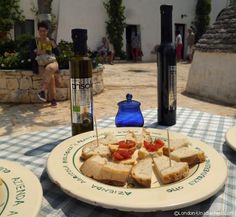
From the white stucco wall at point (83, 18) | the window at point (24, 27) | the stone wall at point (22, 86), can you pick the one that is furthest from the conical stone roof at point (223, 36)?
the window at point (24, 27)

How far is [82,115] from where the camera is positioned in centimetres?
146

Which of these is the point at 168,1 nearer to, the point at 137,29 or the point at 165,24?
the point at 137,29

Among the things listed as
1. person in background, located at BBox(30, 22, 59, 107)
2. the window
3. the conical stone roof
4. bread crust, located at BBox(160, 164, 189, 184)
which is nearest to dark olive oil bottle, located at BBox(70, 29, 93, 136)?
bread crust, located at BBox(160, 164, 189, 184)

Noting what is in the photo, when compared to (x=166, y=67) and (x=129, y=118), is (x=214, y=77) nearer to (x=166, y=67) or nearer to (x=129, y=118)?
(x=166, y=67)

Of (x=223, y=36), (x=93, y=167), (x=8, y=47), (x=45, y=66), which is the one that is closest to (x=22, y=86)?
(x=45, y=66)

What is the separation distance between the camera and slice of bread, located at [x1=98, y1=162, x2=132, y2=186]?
0.99 m

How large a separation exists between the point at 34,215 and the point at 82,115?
71 centimetres

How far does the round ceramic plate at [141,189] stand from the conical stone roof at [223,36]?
7.56 meters

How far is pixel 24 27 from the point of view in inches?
581

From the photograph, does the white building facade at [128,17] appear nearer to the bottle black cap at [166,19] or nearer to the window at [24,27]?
the window at [24,27]

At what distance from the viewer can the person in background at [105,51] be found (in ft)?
52.6

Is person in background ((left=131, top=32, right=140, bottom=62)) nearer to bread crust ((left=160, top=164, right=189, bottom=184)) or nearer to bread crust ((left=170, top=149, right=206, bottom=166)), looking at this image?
bread crust ((left=170, top=149, right=206, bottom=166))

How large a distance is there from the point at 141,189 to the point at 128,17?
17.7m

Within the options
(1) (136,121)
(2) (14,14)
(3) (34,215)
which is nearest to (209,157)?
(1) (136,121)
